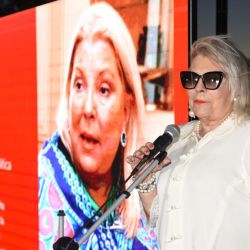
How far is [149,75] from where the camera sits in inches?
79.0

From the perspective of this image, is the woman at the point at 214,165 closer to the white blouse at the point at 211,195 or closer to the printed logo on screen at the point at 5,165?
the white blouse at the point at 211,195

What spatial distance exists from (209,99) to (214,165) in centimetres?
19

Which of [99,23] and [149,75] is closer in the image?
[149,75]

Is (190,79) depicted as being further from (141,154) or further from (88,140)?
(88,140)

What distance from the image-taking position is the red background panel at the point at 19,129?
2770 mm

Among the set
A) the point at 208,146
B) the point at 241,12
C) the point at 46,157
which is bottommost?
the point at 46,157

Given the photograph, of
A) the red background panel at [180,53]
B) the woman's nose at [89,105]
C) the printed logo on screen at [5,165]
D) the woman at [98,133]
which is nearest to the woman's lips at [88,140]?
the woman at [98,133]

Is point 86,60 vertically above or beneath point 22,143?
above

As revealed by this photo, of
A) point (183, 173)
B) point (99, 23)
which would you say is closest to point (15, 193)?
point (99, 23)

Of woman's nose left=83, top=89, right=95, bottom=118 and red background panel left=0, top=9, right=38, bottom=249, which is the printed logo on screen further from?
woman's nose left=83, top=89, right=95, bottom=118

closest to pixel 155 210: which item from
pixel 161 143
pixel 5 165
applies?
pixel 161 143

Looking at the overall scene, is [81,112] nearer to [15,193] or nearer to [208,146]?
[15,193]

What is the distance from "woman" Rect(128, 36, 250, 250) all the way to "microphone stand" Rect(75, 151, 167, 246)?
78mm

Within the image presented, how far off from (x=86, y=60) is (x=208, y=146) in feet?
3.85
